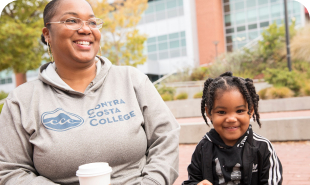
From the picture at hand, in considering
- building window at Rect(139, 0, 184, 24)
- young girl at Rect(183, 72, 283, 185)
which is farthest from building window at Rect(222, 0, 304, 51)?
young girl at Rect(183, 72, 283, 185)

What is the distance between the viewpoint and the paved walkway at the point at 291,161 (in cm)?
388

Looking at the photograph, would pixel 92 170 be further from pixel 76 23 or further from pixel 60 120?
pixel 76 23

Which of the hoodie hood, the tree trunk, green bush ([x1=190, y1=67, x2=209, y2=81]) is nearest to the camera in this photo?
the hoodie hood

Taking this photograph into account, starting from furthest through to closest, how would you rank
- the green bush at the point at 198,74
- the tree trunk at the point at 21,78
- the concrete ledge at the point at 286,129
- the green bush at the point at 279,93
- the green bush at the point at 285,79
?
1. the tree trunk at the point at 21,78
2. the green bush at the point at 198,74
3. the green bush at the point at 285,79
4. the green bush at the point at 279,93
5. the concrete ledge at the point at 286,129

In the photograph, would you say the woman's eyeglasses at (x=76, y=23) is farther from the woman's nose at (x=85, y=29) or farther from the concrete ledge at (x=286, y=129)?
the concrete ledge at (x=286, y=129)

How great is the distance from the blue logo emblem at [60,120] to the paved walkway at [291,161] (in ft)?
8.72

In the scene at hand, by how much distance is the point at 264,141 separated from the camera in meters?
2.16

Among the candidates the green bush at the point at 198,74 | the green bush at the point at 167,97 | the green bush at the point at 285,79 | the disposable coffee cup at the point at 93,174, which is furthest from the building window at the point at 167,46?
the disposable coffee cup at the point at 93,174

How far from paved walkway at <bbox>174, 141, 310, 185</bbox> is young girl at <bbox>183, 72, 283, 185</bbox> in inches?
76.3

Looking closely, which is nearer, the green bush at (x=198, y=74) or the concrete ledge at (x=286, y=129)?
the concrete ledge at (x=286, y=129)

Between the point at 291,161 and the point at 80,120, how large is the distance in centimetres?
Answer: 410

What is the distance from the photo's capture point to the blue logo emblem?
74.0 inches

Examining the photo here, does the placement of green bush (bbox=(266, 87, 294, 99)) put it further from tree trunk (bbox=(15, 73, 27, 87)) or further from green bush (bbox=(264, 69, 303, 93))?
tree trunk (bbox=(15, 73, 27, 87))

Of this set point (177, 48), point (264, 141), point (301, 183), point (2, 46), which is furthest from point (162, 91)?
point (177, 48)
